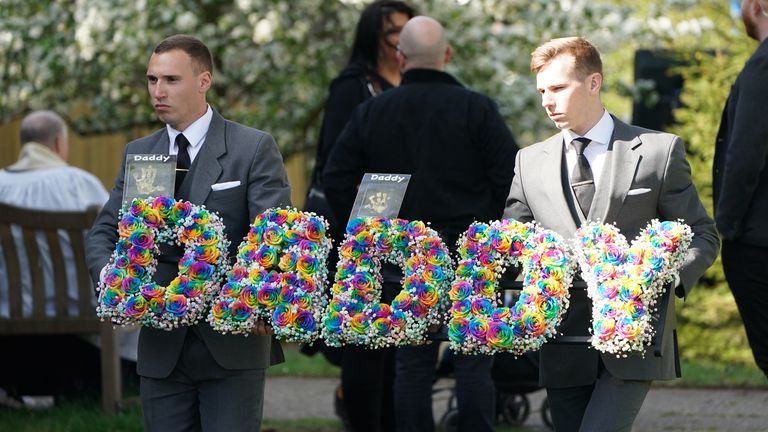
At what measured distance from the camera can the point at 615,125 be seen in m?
4.50

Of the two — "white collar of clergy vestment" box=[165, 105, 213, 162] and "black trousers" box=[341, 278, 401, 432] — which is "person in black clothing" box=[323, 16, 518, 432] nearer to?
"black trousers" box=[341, 278, 401, 432]

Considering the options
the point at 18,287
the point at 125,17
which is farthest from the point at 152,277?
the point at 125,17

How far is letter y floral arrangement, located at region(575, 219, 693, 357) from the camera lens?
13.1 feet

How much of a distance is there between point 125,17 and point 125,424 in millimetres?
5572

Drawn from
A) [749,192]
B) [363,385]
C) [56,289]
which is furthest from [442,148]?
[56,289]

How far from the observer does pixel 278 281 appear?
430 centimetres

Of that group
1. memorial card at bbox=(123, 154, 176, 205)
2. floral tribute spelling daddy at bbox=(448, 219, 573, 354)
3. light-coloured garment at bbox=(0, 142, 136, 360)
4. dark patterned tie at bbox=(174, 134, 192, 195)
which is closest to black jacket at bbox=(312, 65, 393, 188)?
light-coloured garment at bbox=(0, 142, 136, 360)

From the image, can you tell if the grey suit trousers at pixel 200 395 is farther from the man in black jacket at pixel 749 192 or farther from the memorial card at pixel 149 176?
the man in black jacket at pixel 749 192

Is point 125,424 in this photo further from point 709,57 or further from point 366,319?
point 709,57

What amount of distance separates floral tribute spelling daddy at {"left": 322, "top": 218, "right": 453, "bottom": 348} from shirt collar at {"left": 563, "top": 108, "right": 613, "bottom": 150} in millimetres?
602

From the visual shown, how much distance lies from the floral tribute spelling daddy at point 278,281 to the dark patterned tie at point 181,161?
0.42 meters

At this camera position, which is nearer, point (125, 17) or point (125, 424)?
point (125, 424)

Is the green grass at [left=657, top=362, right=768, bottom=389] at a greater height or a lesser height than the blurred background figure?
lesser

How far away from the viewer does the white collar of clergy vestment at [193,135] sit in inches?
183
